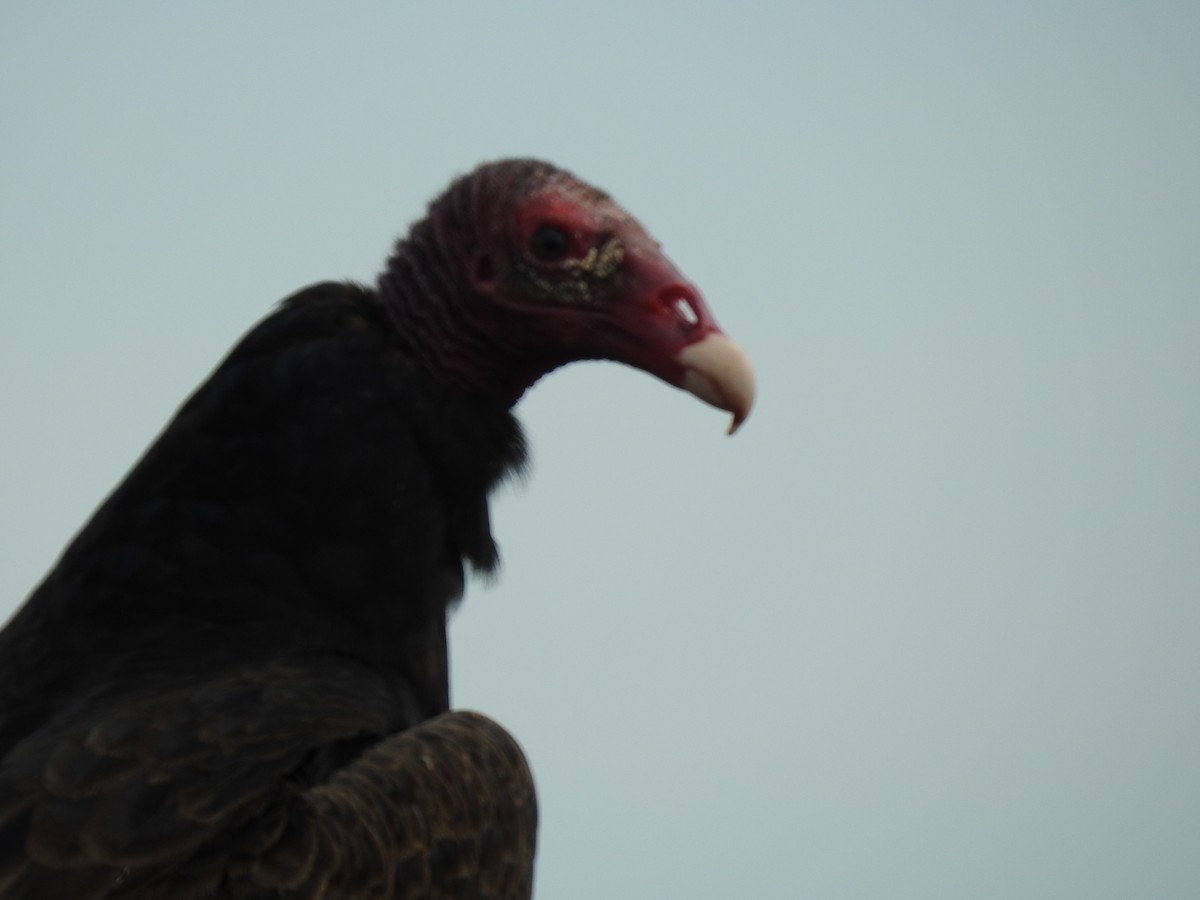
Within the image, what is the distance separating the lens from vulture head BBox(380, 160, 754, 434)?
3914 millimetres

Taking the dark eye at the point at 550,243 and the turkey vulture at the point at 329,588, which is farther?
the dark eye at the point at 550,243

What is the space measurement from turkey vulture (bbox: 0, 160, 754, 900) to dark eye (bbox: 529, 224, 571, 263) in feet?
0.04

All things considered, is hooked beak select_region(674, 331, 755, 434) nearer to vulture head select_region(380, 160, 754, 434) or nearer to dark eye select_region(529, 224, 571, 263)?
vulture head select_region(380, 160, 754, 434)

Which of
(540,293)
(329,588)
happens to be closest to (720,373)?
(540,293)

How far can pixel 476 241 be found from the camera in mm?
4164

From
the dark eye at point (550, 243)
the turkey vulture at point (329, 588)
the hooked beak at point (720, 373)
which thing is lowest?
the turkey vulture at point (329, 588)

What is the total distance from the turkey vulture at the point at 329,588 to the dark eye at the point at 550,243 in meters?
0.01

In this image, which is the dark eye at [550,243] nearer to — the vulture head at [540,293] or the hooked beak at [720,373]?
the vulture head at [540,293]

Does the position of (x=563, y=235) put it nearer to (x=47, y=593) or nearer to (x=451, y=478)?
(x=451, y=478)

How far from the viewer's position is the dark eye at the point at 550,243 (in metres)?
4.06

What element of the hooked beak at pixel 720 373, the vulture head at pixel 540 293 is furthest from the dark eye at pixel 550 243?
the hooked beak at pixel 720 373

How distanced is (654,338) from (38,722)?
4.81 feet

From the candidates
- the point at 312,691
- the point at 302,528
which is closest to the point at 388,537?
the point at 302,528

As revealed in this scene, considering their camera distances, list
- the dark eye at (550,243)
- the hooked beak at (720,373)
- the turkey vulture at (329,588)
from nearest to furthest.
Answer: the turkey vulture at (329,588), the hooked beak at (720,373), the dark eye at (550,243)
